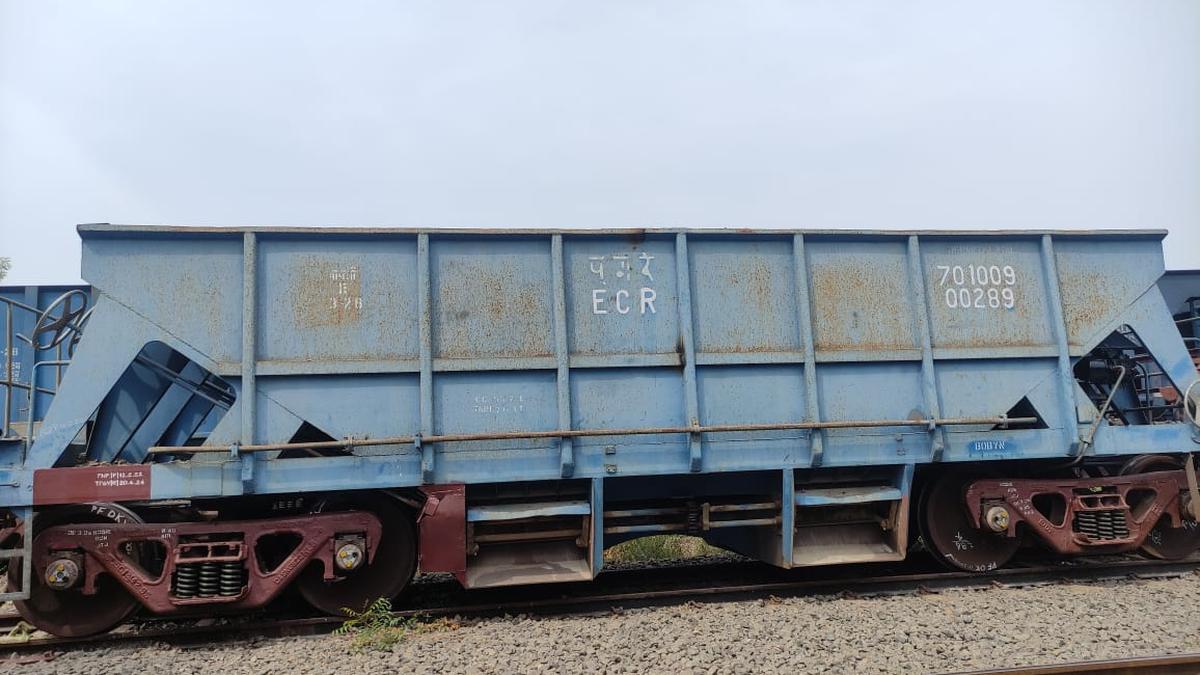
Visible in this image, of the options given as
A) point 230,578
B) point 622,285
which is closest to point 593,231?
point 622,285

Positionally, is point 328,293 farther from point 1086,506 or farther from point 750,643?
point 1086,506

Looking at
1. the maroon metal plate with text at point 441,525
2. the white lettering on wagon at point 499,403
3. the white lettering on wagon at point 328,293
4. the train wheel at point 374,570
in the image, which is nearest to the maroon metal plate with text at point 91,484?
the train wheel at point 374,570

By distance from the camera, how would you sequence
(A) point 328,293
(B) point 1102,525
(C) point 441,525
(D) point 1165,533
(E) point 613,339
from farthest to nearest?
(D) point 1165,533 → (B) point 1102,525 → (E) point 613,339 → (A) point 328,293 → (C) point 441,525

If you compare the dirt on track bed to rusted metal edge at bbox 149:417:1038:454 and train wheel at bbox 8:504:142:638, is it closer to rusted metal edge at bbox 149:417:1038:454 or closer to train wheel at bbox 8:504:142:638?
train wheel at bbox 8:504:142:638

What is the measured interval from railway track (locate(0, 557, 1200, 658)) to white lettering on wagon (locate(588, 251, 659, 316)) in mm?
2480

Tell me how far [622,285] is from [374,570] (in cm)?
320

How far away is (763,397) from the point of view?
256 inches

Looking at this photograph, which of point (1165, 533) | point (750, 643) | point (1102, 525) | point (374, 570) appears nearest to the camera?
point (750, 643)

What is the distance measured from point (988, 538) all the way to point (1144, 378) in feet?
8.45

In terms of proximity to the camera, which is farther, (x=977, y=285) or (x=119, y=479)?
(x=977, y=285)

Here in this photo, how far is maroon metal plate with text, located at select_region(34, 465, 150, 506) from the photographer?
5570mm

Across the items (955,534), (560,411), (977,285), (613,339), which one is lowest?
(955,534)

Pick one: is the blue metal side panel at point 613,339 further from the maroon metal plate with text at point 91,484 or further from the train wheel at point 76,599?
the train wheel at point 76,599

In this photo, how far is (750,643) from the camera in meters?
5.12
